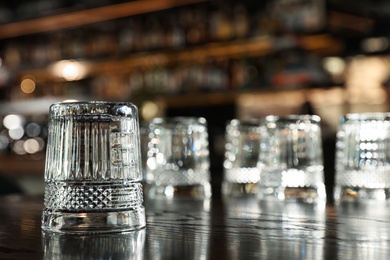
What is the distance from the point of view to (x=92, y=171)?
0.66 meters

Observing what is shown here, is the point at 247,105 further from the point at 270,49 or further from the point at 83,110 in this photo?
the point at 83,110

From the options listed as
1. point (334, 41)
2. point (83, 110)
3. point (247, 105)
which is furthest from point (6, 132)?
point (83, 110)

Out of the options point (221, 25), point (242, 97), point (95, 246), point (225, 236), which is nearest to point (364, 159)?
point (225, 236)

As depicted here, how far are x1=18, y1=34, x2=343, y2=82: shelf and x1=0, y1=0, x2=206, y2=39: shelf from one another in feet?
0.98

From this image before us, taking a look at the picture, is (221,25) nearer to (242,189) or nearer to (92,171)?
(242,189)

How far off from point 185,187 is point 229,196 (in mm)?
90

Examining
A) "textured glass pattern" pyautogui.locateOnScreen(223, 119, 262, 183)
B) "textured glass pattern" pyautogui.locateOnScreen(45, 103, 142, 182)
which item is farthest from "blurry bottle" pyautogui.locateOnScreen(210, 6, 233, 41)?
"textured glass pattern" pyautogui.locateOnScreen(45, 103, 142, 182)

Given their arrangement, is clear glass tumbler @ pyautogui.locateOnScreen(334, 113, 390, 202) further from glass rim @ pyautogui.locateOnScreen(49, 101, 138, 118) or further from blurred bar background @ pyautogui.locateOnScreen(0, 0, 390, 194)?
blurred bar background @ pyautogui.locateOnScreen(0, 0, 390, 194)

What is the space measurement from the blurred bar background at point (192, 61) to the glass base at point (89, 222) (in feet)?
5.82

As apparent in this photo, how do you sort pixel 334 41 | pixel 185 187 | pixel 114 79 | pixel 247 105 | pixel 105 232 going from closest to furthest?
1. pixel 105 232
2. pixel 185 187
3. pixel 334 41
4. pixel 247 105
5. pixel 114 79

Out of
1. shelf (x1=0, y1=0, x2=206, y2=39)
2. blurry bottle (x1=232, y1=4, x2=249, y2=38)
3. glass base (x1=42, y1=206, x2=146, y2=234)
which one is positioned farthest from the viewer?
shelf (x1=0, y1=0, x2=206, y2=39)

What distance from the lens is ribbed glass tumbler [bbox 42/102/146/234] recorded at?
641 mm

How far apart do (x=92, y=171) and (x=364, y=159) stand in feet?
1.76

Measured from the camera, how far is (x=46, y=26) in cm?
481
